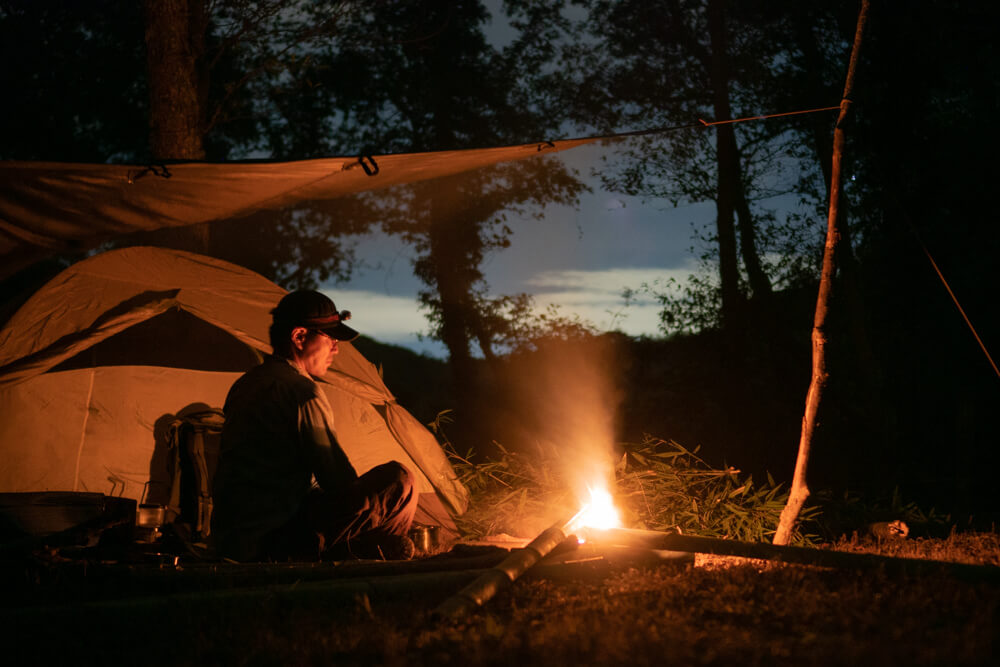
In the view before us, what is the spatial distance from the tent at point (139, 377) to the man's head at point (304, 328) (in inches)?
60.0

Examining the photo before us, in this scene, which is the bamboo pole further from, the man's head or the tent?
the tent

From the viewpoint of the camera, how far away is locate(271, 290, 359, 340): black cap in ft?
11.8

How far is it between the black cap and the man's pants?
74 cm

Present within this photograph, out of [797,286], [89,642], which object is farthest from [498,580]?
[797,286]

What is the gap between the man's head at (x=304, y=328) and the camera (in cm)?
361

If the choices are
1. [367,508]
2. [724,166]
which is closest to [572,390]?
[724,166]

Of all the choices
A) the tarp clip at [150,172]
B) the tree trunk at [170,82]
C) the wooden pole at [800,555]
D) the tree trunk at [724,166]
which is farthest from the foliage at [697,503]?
the tree trunk at [724,166]

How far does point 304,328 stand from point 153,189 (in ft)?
4.72

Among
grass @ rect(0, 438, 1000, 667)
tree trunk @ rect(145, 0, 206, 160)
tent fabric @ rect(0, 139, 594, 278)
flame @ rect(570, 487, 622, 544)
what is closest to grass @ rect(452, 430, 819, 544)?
flame @ rect(570, 487, 622, 544)

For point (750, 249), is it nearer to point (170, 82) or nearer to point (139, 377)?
point (170, 82)

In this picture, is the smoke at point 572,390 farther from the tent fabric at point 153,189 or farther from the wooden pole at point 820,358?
the tent fabric at point 153,189

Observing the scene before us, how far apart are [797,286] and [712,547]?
388 inches

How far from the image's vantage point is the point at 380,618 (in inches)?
99.3

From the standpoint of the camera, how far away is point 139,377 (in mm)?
5543
